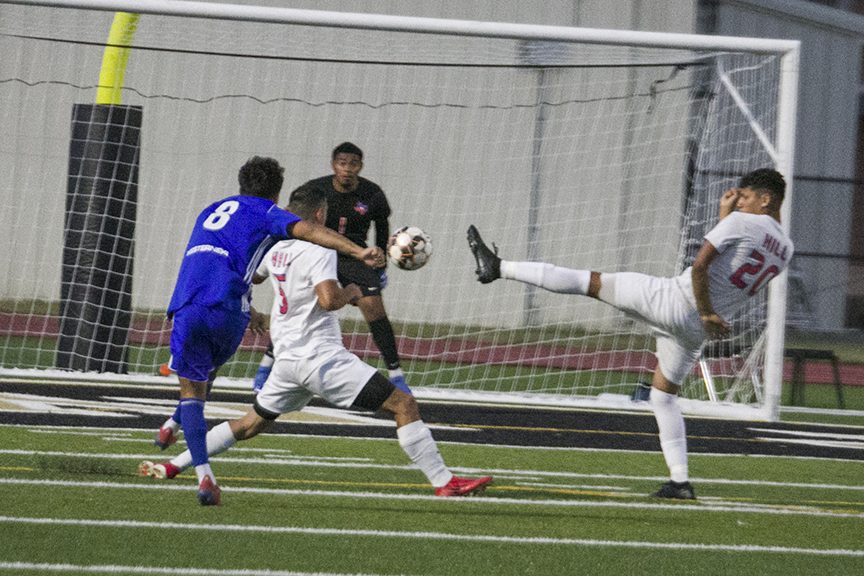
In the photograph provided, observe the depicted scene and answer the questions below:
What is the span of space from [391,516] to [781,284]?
20.1ft

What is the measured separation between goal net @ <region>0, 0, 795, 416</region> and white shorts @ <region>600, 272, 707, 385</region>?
4422 mm

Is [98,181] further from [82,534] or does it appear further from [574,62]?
[82,534]

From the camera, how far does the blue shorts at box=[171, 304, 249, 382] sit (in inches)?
196

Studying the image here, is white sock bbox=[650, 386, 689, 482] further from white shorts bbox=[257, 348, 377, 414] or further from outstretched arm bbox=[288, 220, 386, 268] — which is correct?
outstretched arm bbox=[288, 220, 386, 268]

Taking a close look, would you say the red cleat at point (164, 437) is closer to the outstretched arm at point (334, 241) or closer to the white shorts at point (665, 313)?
the outstretched arm at point (334, 241)

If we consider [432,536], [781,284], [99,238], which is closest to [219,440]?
[432,536]

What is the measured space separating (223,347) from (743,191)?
2.94 metres

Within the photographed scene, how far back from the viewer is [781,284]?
9914 millimetres

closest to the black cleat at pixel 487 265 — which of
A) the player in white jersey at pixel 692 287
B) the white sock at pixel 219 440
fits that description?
the player in white jersey at pixel 692 287

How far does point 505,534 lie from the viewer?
4.63 m

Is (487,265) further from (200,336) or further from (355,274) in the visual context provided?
(355,274)

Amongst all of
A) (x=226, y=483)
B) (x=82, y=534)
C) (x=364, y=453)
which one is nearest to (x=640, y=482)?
(x=364, y=453)

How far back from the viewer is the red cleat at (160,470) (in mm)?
5417

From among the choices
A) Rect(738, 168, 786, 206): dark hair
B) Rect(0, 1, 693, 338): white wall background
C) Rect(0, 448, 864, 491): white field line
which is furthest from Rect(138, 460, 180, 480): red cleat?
Rect(0, 1, 693, 338): white wall background
